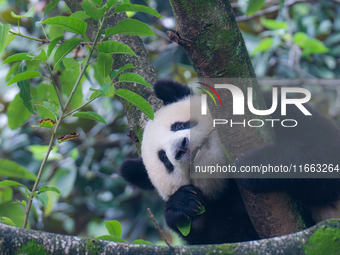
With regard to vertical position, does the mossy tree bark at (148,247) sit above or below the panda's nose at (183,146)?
above

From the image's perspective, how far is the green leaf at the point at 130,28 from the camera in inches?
71.0

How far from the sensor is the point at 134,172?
273 cm

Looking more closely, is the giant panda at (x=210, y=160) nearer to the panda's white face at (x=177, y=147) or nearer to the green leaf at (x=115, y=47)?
the panda's white face at (x=177, y=147)

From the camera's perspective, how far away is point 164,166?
8.32 ft

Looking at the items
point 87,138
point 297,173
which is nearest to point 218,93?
point 297,173

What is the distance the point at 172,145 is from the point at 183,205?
335 millimetres

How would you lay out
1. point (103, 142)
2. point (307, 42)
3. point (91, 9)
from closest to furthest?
point (91, 9), point (307, 42), point (103, 142)

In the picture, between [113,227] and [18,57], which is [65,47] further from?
[113,227]

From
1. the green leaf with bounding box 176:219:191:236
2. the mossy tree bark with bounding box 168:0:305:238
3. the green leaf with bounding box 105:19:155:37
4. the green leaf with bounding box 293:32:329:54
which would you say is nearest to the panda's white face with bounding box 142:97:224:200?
the green leaf with bounding box 176:219:191:236

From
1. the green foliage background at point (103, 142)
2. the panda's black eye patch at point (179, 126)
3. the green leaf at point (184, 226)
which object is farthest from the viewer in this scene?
the green foliage background at point (103, 142)

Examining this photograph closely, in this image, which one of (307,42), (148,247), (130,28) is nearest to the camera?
(148,247)

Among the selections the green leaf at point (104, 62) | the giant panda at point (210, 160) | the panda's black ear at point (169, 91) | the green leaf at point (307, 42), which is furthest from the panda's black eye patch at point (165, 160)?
the green leaf at point (307, 42)

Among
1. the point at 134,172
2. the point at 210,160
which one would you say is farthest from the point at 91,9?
the point at 134,172

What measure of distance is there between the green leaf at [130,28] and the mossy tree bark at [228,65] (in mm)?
135
